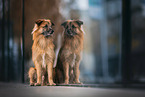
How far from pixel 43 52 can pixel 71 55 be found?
64cm

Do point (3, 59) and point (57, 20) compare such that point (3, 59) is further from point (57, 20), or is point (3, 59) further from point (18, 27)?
point (57, 20)

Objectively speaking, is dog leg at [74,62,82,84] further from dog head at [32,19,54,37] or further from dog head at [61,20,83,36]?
dog head at [32,19,54,37]

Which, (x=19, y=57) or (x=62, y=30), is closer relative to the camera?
(x=62, y=30)

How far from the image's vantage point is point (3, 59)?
5406 mm

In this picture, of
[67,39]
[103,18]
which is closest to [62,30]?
[67,39]

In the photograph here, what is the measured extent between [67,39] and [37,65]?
35.5 inches

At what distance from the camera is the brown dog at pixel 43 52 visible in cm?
428

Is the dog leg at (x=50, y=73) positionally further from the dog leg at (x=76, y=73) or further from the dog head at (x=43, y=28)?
the dog head at (x=43, y=28)

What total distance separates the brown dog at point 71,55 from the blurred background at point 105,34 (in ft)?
0.45

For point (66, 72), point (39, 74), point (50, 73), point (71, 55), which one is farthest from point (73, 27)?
point (39, 74)

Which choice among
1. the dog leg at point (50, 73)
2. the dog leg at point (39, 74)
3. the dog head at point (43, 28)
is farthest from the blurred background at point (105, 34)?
the dog leg at point (50, 73)

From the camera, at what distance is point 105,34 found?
13.6ft

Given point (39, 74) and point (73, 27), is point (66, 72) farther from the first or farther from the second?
point (73, 27)

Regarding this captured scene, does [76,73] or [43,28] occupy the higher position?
[43,28]
